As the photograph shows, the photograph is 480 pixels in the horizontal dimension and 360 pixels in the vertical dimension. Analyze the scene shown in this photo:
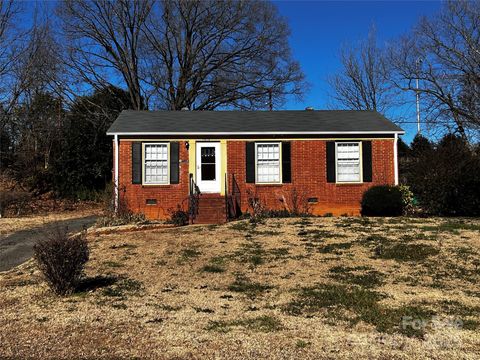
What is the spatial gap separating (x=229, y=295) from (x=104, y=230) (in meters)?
7.02

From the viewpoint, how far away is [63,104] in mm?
25969

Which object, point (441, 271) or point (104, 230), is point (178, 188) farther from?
point (441, 271)

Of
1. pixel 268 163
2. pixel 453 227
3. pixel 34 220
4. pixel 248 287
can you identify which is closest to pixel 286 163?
pixel 268 163

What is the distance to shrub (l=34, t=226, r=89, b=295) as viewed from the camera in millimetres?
6418

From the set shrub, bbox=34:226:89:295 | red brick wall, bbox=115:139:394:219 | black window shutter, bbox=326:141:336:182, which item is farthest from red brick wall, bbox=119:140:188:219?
shrub, bbox=34:226:89:295

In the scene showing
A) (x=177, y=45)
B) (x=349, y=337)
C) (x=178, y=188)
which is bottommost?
(x=349, y=337)

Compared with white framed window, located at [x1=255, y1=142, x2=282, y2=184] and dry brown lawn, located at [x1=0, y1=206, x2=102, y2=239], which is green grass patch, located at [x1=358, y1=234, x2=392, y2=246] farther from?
dry brown lawn, located at [x1=0, y1=206, x2=102, y2=239]

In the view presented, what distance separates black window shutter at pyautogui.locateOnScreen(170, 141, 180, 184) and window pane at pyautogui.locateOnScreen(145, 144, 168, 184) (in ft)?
0.63

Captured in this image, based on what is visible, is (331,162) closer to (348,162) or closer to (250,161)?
(348,162)

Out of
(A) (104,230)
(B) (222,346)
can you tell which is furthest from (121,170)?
(B) (222,346)

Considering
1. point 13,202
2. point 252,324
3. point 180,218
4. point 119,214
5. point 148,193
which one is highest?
point 148,193

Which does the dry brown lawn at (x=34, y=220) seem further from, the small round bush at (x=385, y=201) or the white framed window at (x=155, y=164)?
the small round bush at (x=385, y=201)

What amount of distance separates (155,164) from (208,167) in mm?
1883

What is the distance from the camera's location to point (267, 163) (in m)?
16.0
